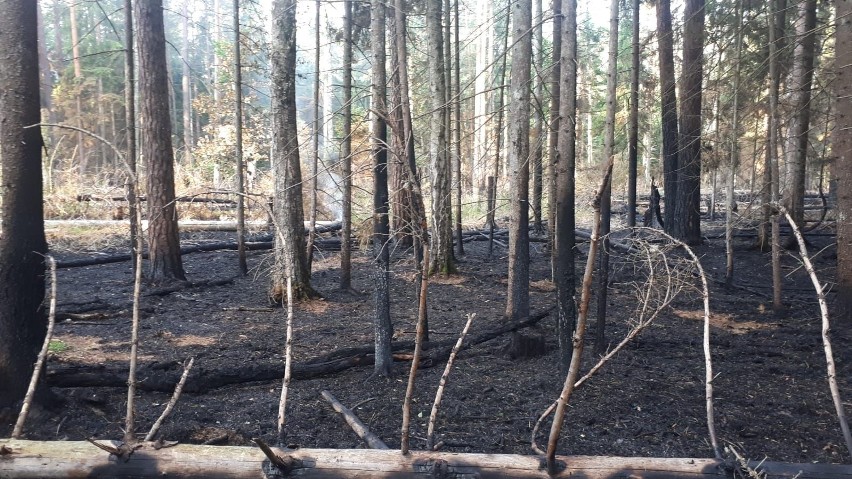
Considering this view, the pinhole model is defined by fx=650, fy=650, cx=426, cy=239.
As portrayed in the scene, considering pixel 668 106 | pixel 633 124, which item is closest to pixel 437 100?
pixel 633 124

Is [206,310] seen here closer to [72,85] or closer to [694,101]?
[694,101]

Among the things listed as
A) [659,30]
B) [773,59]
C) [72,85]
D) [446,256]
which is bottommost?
[446,256]

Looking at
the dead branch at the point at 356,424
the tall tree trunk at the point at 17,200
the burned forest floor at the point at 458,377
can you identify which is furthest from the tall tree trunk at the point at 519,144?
the tall tree trunk at the point at 17,200

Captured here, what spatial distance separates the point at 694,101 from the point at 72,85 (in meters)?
29.1

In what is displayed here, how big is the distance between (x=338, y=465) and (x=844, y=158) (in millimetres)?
7320

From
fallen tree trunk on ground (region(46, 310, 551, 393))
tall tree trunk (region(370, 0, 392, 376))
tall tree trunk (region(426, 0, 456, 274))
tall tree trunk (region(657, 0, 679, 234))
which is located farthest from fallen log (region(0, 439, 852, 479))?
tall tree trunk (region(657, 0, 679, 234))

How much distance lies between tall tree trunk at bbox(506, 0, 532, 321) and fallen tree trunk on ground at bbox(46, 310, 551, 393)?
356 millimetres

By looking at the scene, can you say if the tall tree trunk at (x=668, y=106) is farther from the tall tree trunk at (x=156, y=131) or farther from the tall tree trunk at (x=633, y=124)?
the tall tree trunk at (x=156, y=131)

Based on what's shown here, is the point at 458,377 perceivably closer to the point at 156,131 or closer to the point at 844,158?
the point at 844,158

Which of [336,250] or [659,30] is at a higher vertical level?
[659,30]

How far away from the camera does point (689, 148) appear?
15133 millimetres

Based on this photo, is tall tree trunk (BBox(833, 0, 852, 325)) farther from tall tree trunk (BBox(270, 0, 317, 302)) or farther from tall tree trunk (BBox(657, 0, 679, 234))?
tall tree trunk (BBox(270, 0, 317, 302))

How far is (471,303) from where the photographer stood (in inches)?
406

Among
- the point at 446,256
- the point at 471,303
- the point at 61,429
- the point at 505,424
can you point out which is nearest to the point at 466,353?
the point at 505,424
